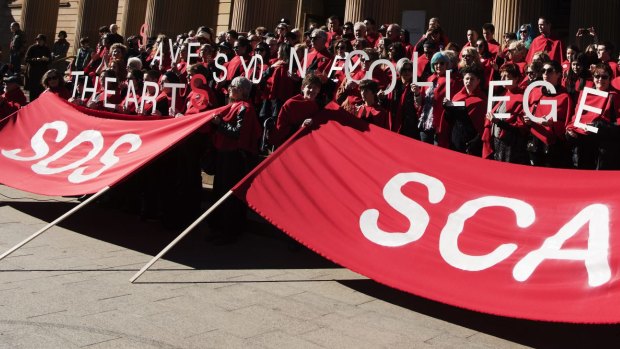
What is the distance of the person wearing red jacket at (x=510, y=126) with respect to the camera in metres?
7.46

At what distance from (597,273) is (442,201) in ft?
4.61

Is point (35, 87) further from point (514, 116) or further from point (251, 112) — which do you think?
point (514, 116)

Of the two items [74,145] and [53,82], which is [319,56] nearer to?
[74,145]

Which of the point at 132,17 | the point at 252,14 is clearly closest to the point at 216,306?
the point at 252,14

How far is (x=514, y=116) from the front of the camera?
7.46 m

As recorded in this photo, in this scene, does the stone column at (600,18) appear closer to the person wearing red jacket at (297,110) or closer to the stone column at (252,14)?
the stone column at (252,14)

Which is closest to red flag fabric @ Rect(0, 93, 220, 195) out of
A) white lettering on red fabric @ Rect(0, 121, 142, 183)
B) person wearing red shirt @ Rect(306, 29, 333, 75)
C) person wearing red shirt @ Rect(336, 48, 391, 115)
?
white lettering on red fabric @ Rect(0, 121, 142, 183)

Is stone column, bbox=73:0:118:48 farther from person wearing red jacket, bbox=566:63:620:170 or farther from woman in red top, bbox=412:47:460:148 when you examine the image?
person wearing red jacket, bbox=566:63:620:170

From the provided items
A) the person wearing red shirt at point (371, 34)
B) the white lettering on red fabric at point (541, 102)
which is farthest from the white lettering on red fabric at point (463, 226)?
the person wearing red shirt at point (371, 34)

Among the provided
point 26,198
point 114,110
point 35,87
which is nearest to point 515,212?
point 114,110

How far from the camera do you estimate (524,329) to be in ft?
19.3

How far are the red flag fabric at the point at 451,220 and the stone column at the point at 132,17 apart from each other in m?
19.6

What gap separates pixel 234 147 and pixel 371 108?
1.58 metres

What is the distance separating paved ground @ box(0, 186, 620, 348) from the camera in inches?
200
